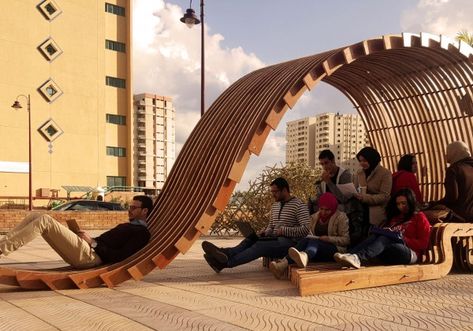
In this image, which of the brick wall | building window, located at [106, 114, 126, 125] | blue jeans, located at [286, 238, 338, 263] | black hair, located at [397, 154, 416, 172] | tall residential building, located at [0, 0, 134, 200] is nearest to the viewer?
blue jeans, located at [286, 238, 338, 263]

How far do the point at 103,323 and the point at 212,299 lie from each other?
1.45 metres

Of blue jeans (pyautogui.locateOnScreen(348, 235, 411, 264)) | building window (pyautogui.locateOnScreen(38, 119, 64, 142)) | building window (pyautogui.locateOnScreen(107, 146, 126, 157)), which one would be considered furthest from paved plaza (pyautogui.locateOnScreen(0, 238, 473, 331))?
building window (pyautogui.locateOnScreen(107, 146, 126, 157))

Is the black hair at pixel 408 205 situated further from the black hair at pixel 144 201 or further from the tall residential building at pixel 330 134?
the tall residential building at pixel 330 134

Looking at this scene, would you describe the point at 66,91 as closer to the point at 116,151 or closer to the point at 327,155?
the point at 116,151

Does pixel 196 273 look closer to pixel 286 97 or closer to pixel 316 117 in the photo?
pixel 286 97

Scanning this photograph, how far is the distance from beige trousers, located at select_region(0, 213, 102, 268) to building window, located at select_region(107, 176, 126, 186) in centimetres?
4126

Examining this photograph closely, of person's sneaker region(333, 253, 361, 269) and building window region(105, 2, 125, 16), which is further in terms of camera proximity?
building window region(105, 2, 125, 16)

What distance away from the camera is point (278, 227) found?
7.82 meters

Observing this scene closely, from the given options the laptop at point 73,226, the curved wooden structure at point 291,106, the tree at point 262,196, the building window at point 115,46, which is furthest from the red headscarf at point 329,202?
the building window at point 115,46

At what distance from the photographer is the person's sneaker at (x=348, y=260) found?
21.4 feet

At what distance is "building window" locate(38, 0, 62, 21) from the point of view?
43312mm

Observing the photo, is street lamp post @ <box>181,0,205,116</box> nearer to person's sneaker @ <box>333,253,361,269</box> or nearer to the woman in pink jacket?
the woman in pink jacket

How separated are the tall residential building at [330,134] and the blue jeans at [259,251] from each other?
180 feet

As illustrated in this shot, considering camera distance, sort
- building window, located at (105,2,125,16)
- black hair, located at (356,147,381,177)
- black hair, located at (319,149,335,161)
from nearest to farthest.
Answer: black hair, located at (319,149,335,161) → black hair, located at (356,147,381,177) → building window, located at (105,2,125,16)
